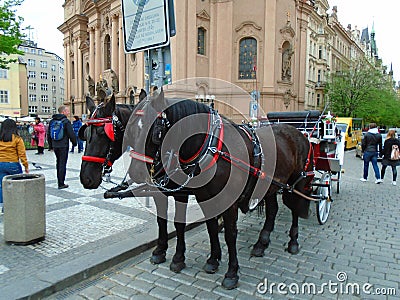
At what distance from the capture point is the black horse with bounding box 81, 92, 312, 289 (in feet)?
10.7

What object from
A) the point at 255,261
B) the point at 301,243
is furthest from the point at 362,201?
the point at 255,261

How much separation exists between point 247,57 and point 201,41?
15.7 feet

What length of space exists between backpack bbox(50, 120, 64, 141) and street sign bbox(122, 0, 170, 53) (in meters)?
3.58

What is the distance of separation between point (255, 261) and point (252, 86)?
29044 millimetres

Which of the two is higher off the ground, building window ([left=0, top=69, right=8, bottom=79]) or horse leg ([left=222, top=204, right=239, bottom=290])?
building window ([left=0, top=69, right=8, bottom=79])

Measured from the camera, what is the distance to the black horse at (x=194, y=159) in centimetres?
327

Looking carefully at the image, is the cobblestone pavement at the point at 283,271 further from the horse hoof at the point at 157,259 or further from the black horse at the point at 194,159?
the black horse at the point at 194,159

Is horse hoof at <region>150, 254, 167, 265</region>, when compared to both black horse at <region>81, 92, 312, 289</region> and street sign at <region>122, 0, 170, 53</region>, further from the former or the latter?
street sign at <region>122, 0, 170, 53</region>

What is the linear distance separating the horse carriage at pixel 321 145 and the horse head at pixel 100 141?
3.64 meters

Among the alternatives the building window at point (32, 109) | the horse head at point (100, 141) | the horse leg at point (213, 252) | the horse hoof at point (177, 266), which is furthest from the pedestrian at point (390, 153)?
the building window at point (32, 109)

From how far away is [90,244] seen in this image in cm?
476

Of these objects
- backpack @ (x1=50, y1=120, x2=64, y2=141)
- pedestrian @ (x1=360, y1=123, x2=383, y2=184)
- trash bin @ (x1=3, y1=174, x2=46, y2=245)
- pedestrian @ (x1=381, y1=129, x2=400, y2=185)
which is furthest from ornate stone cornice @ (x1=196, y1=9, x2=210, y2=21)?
trash bin @ (x1=3, y1=174, x2=46, y2=245)

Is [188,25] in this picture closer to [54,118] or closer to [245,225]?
[54,118]

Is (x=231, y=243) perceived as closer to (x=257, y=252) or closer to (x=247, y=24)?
(x=257, y=252)
